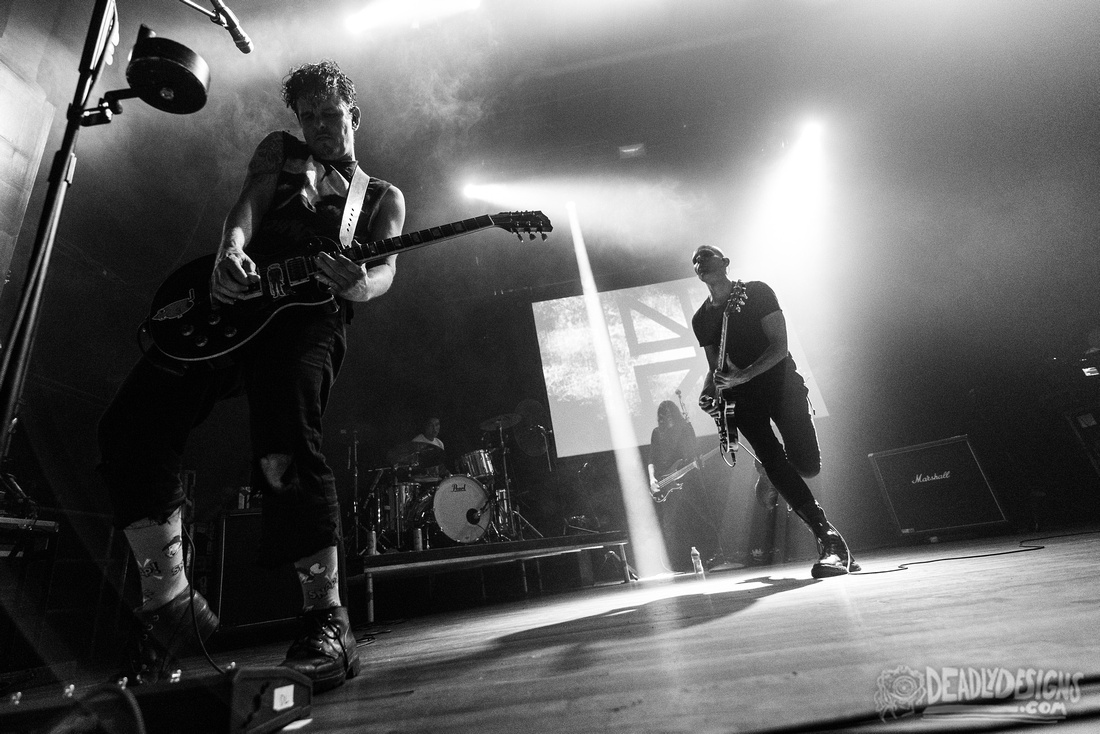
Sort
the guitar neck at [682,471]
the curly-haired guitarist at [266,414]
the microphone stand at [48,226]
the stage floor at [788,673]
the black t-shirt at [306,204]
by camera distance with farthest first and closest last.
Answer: the guitar neck at [682,471] < the black t-shirt at [306,204] < the curly-haired guitarist at [266,414] < the microphone stand at [48,226] < the stage floor at [788,673]

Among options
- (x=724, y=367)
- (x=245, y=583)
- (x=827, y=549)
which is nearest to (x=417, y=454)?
(x=245, y=583)

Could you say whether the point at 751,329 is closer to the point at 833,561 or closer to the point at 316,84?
the point at 833,561

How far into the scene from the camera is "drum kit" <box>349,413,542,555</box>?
15.9ft

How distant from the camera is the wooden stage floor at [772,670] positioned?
19.6 inches

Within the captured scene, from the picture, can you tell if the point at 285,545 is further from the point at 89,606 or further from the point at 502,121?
the point at 502,121

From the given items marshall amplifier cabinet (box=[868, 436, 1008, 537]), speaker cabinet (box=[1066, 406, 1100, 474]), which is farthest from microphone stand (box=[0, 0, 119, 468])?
speaker cabinet (box=[1066, 406, 1100, 474])

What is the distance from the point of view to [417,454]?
543 centimetres

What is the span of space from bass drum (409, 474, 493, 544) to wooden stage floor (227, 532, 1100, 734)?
3.54 meters

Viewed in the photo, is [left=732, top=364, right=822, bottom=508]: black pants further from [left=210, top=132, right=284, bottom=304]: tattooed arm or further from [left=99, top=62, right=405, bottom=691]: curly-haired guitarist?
[left=210, top=132, right=284, bottom=304]: tattooed arm

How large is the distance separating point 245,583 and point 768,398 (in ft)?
10.6

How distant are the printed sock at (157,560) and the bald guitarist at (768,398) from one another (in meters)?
2.47

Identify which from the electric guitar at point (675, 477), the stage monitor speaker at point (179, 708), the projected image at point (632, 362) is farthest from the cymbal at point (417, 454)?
the stage monitor speaker at point (179, 708)

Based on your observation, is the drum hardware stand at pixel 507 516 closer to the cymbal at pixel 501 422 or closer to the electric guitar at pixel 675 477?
the cymbal at pixel 501 422

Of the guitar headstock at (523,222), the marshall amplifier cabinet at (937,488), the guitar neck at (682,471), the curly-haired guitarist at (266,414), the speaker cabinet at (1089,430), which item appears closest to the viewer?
the curly-haired guitarist at (266,414)
